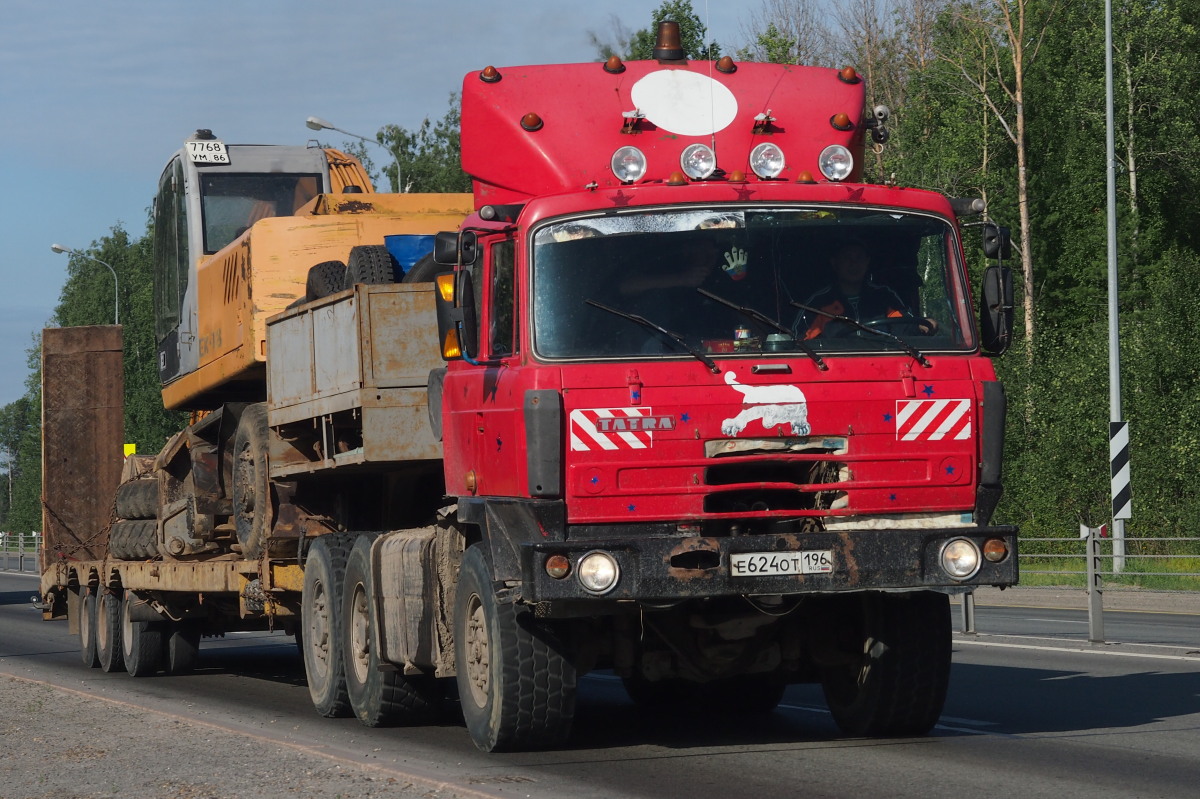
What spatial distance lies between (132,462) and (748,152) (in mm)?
10413

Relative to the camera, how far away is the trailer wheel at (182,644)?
1784cm

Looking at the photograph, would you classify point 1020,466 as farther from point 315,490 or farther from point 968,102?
point 315,490

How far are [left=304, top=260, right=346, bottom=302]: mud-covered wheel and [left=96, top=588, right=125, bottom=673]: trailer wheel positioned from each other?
256 inches

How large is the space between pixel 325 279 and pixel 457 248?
3.73m

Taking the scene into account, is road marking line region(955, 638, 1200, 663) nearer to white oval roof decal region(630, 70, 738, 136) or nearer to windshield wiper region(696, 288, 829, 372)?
white oval roof decal region(630, 70, 738, 136)

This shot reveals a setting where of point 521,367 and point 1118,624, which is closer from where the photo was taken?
point 521,367

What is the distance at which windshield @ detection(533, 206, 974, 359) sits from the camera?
899cm

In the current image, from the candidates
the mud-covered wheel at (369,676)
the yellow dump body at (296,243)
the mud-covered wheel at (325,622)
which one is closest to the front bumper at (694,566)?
the mud-covered wheel at (369,676)

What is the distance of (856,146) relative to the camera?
10.6 meters

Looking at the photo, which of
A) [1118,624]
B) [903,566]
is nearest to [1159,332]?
[1118,624]

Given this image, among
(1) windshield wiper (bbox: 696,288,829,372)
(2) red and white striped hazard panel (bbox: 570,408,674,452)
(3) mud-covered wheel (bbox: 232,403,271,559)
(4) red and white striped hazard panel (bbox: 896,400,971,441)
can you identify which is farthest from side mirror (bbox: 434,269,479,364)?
(3) mud-covered wheel (bbox: 232,403,271,559)

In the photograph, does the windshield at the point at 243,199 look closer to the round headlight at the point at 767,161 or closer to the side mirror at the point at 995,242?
the round headlight at the point at 767,161

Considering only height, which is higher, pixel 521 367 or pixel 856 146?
pixel 856 146

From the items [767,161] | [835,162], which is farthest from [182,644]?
[835,162]
